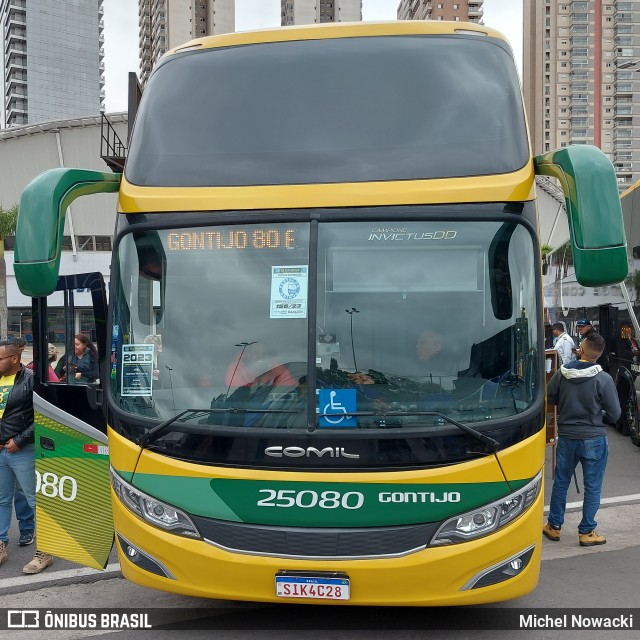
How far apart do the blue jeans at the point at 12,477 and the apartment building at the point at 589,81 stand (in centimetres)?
15385

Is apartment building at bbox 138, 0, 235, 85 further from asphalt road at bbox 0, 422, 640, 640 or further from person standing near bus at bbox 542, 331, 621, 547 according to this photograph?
asphalt road at bbox 0, 422, 640, 640

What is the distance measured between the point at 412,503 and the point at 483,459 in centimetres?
44

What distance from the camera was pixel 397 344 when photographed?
4422 millimetres

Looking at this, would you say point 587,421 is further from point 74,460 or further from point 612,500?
point 74,460

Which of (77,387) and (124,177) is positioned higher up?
(124,177)

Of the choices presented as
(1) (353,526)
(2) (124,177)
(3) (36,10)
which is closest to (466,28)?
(2) (124,177)

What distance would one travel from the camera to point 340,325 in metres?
4.45

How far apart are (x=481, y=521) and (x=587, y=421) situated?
2624mm

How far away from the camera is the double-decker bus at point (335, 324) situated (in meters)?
4.20

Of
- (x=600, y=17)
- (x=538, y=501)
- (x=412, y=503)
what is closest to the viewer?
(x=412, y=503)

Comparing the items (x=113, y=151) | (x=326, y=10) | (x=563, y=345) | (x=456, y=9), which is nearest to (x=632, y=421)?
(x=563, y=345)

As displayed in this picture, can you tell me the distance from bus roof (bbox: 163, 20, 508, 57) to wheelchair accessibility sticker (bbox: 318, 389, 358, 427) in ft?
7.88

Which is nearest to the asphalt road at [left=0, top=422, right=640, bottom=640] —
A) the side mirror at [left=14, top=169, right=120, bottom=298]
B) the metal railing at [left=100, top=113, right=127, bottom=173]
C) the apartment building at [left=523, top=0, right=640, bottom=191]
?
the side mirror at [left=14, top=169, right=120, bottom=298]

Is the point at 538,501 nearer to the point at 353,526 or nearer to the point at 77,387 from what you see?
the point at 353,526
